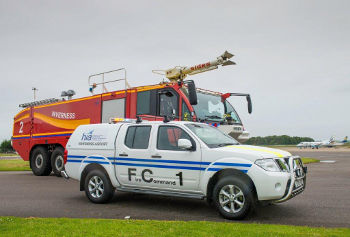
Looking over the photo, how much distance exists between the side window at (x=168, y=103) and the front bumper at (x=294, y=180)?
493 cm

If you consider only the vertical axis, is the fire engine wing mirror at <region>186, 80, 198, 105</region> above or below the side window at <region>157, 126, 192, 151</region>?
above

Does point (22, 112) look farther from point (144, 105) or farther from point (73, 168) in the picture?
point (73, 168)

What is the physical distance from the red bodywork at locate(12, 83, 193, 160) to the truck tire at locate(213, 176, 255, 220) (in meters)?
4.75

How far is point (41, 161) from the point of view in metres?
16.2

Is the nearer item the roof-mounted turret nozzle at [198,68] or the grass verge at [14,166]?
the roof-mounted turret nozzle at [198,68]

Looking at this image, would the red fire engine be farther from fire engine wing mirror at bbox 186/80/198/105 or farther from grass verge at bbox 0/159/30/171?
grass verge at bbox 0/159/30/171

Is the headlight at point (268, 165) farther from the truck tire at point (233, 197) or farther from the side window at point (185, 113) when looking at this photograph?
the side window at point (185, 113)

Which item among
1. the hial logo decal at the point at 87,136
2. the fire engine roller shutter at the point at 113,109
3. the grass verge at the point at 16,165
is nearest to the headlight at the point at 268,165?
the hial logo decal at the point at 87,136

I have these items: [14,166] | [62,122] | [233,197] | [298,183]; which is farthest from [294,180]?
[14,166]

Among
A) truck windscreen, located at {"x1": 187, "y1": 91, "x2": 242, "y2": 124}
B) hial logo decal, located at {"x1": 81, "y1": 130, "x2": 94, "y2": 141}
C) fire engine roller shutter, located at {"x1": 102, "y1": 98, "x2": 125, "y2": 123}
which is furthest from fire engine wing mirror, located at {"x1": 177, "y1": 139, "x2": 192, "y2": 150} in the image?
fire engine roller shutter, located at {"x1": 102, "y1": 98, "x2": 125, "y2": 123}

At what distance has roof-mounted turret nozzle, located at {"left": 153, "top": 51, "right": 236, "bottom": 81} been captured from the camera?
12297mm

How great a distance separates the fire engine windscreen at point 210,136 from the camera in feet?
23.8

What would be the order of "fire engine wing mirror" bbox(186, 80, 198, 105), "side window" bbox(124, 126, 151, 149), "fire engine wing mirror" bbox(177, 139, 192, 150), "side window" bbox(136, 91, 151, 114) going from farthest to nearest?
1. "side window" bbox(136, 91, 151, 114)
2. "fire engine wing mirror" bbox(186, 80, 198, 105)
3. "side window" bbox(124, 126, 151, 149)
4. "fire engine wing mirror" bbox(177, 139, 192, 150)

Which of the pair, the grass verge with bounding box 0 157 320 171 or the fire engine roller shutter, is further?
the grass verge with bounding box 0 157 320 171
